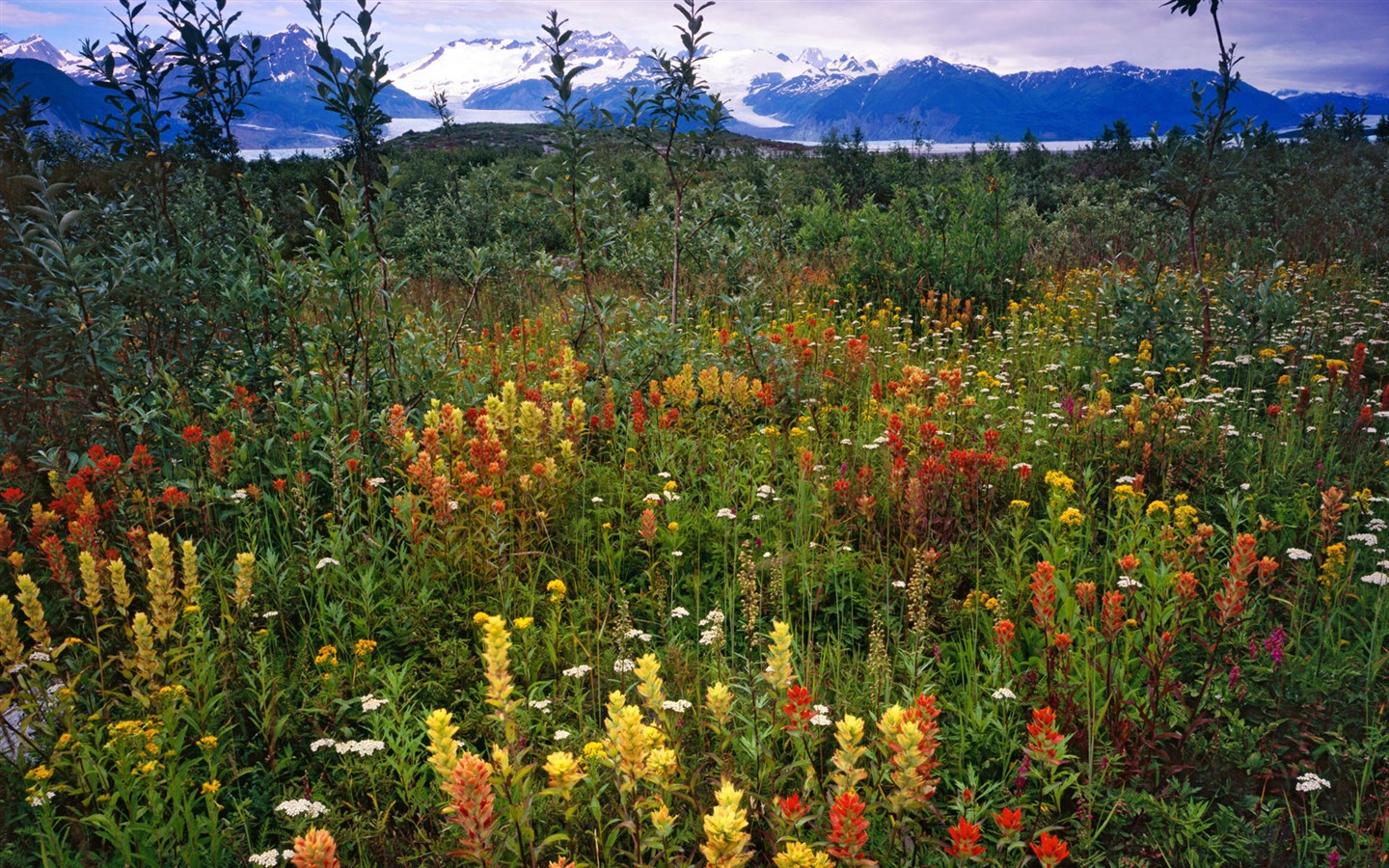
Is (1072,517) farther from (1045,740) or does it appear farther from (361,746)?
(361,746)

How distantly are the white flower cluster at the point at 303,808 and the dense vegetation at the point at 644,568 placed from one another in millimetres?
67

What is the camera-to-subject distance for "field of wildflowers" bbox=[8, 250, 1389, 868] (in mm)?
2029

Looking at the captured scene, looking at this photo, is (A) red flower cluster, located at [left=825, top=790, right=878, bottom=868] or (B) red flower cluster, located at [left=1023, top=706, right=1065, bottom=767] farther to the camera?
(B) red flower cluster, located at [left=1023, top=706, right=1065, bottom=767]

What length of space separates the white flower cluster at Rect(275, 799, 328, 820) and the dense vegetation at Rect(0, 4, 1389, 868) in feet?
0.22

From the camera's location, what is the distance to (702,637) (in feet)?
8.84

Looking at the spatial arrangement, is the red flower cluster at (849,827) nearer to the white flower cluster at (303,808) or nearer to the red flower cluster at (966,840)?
the red flower cluster at (966,840)

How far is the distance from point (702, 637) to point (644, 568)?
41.8 inches

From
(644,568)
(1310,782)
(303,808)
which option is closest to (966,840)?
(1310,782)

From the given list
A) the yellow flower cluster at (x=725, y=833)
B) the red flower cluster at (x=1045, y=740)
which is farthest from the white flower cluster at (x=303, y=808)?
the red flower cluster at (x=1045, y=740)

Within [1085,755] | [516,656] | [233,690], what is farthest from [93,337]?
[1085,755]

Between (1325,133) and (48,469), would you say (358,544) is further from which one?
(1325,133)

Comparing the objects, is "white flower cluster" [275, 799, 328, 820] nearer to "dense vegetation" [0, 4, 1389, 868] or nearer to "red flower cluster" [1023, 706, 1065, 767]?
"dense vegetation" [0, 4, 1389, 868]

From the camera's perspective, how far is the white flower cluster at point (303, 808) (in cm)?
198

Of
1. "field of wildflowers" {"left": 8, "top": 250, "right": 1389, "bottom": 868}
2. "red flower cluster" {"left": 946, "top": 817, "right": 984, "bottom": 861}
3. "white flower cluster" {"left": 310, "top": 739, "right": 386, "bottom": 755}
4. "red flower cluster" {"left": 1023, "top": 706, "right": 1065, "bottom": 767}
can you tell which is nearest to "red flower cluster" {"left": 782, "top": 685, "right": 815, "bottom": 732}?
"field of wildflowers" {"left": 8, "top": 250, "right": 1389, "bottom": 868}
